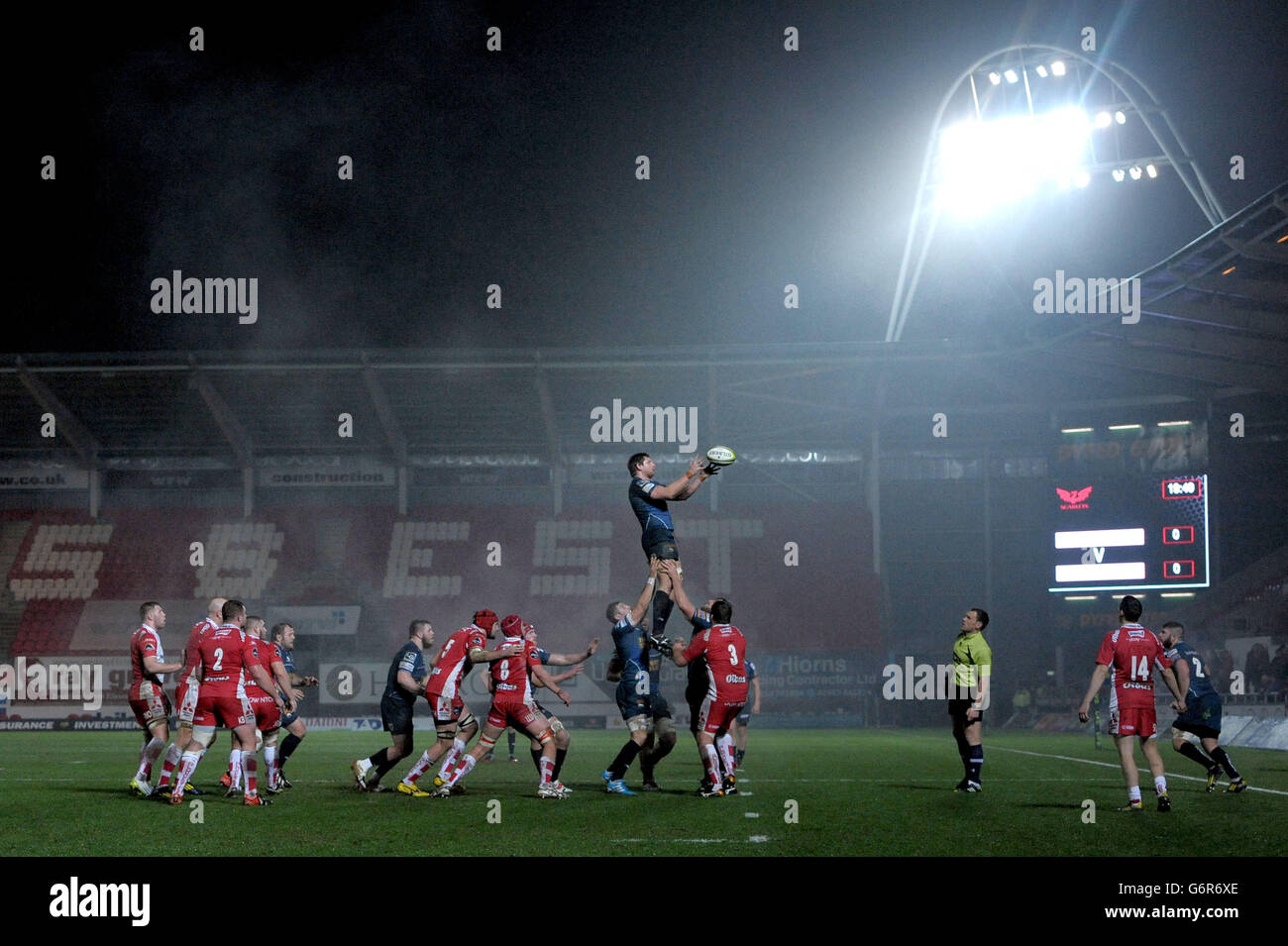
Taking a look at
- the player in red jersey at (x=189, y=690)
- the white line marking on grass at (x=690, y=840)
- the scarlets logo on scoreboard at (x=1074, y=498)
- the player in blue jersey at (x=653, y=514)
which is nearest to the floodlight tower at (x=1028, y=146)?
the scarlets logo on scoreboard at (x=1074, y=498)

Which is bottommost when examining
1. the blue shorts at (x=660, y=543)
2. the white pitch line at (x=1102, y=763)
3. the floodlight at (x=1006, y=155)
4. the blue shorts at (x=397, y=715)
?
the white pitch line at (x=1102, y=763)

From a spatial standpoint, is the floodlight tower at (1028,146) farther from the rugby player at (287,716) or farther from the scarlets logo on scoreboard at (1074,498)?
the rugby player at (287,716)

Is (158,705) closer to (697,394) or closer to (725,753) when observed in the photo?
(725,753)

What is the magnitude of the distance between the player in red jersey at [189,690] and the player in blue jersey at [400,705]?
2.02m

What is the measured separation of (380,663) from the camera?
39.5 metres

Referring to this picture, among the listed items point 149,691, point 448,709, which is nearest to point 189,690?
point 149,691

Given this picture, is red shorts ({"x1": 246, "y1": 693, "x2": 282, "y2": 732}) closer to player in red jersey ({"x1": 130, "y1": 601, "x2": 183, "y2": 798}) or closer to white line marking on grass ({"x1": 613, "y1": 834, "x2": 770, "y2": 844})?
player in red jersey ({"x1": 130, "y1": 601, "x2": 183, "y2": 798})

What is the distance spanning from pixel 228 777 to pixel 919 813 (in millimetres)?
8172

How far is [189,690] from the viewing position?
13531 mm

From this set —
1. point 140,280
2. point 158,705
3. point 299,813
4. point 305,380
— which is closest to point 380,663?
point 305,380

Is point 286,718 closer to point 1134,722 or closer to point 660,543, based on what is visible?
point 660,543

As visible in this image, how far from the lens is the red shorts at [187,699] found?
13.3 m

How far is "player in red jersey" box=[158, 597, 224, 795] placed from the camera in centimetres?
1322

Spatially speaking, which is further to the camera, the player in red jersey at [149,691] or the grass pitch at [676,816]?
the player in red jersey at [149,691]
